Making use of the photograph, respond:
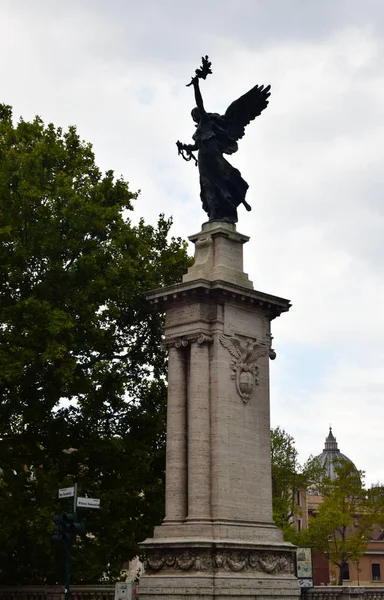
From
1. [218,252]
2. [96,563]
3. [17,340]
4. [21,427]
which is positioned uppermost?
[218,252]

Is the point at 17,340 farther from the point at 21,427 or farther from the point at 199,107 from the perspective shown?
the point at 199,107

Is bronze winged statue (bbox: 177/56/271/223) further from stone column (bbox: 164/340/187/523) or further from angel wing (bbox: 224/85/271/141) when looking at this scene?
stone column (bbox: 164/340/187/523)

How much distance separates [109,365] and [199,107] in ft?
33.0

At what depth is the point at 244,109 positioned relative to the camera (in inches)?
1103

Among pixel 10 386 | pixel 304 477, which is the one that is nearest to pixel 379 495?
pixel 304 477

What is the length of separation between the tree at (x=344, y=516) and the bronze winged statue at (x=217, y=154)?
3463 centimetres

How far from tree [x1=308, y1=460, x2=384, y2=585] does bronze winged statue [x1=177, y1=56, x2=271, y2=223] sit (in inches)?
1364

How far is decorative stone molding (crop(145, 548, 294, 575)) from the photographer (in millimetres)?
22156

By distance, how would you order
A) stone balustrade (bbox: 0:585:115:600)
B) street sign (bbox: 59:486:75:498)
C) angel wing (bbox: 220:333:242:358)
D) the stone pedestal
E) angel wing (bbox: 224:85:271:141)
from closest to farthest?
street sign (bbox: 59:486:75:498)
the stone pedestal
angel wing (bbox: 220:333:242:358)
stone balustrade (bbox: 0:585:115:600)
angel wing (bbox: 224:85:271:141)

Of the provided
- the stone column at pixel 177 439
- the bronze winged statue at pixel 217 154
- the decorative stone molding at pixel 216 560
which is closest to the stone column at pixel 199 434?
the stone column at pixel 177 439

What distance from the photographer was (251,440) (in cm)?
2438

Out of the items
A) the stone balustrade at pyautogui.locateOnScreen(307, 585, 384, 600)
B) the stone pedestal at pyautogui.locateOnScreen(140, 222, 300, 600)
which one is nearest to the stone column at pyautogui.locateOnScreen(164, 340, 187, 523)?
the stone pedestal at pyautogui.locateOnScreen(140, 222, 300, 600)

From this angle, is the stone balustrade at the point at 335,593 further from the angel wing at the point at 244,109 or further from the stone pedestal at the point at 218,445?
the angel wing at the point at 244,109

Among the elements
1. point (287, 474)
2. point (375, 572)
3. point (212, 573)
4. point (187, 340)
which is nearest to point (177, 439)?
point (187, 340)
